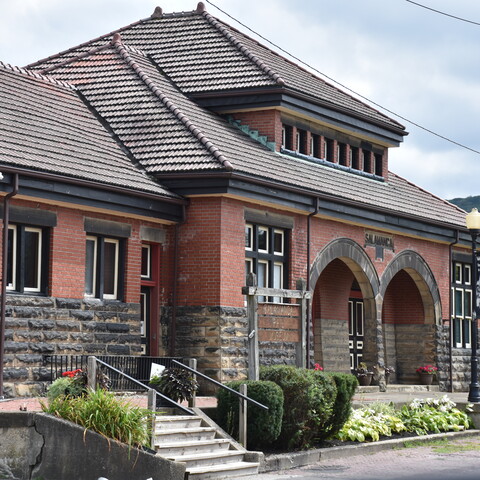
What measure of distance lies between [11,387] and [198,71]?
39.2 ft

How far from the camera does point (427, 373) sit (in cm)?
3183

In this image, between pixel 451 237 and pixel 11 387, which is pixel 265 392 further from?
pixel 451 237

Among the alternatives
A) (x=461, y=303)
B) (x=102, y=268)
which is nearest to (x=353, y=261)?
(x=461, y=303)

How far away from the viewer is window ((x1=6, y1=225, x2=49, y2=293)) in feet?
65.1

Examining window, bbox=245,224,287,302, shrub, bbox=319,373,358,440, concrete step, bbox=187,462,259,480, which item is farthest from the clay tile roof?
concrete step, bbox=187,462,259,480

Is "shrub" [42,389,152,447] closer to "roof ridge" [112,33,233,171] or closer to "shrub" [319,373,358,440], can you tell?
"shrub" [319,373,358,440]

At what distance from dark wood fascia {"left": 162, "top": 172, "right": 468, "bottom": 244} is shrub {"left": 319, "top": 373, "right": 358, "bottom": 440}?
5346mm

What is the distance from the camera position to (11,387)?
19188 millimetres

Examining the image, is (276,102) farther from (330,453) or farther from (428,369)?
(330,453)

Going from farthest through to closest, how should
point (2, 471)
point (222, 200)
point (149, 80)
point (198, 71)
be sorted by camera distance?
point (198, 71), point (149, 80), point (222, 200), point (2, 471)

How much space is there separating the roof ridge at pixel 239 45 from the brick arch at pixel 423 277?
6.24 meters

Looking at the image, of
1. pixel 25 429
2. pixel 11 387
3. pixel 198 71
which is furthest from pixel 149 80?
pixel 25 429

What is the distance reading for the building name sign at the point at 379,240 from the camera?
28.6 metres

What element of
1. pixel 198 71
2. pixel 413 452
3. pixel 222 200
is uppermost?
pixel 198 71
